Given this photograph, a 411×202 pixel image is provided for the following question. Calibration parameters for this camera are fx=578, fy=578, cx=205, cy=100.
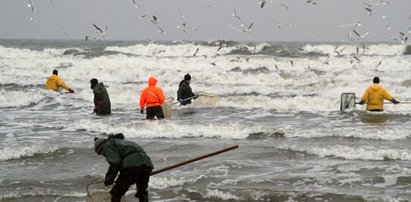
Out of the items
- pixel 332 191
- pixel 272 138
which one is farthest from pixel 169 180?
pixel 272 138

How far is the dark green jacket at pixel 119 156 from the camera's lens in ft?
19.6

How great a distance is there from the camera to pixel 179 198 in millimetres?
7809

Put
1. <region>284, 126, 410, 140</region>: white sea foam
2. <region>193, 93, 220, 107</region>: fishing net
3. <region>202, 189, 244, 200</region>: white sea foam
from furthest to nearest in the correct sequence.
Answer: <region>193, 93, 220, 107</region>: fishing net → <region>284, 126, 410, 140</region>: white sea foam → <region>202, 189, 244, 200</region>: white sea foam

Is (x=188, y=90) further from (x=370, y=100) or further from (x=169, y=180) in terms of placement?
(x=169, y=180)

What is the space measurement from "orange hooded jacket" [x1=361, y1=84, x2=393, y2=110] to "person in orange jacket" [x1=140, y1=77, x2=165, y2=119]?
16.5 ft

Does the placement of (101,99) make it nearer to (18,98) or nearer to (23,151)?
(23,151)

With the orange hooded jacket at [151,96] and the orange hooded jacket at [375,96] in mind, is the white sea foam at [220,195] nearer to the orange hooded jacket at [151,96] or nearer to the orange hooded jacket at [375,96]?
the orange hooded jacket at [151,96]

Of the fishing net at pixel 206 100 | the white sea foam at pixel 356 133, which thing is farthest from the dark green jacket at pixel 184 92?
the white sea foam at pixel 356 133

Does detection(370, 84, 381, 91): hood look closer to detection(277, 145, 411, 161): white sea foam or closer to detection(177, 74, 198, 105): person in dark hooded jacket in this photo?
detection(277, 145, 411, 161): white sea foam

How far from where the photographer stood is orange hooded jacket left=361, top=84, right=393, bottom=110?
14.2 metres

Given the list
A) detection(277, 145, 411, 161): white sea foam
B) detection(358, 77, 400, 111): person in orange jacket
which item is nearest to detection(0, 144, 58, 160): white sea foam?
detection(277, 145, 411, 161): white sea foam

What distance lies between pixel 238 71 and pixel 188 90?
15.3 m

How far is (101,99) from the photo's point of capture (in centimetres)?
1462

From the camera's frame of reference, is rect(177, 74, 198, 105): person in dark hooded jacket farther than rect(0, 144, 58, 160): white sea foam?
Yes
